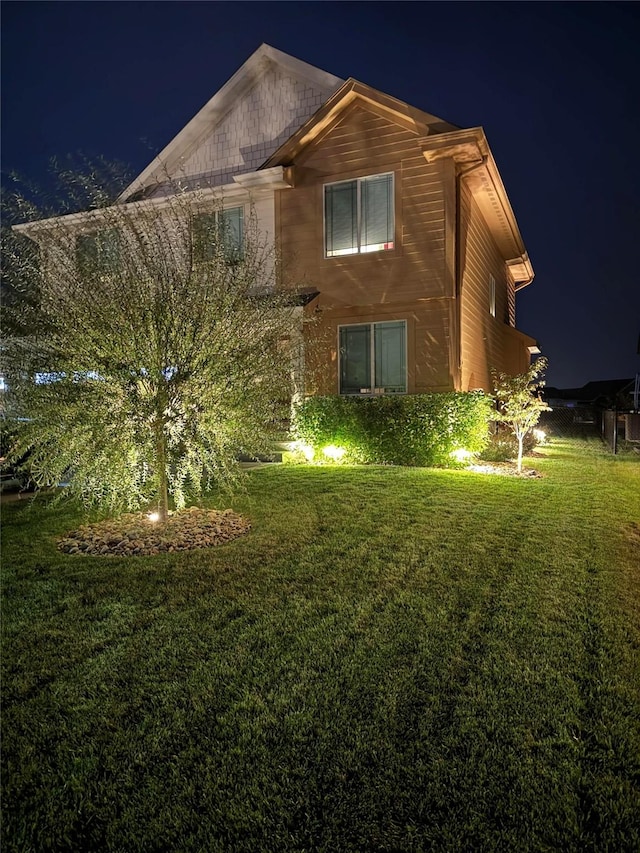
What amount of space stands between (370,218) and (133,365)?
880cm

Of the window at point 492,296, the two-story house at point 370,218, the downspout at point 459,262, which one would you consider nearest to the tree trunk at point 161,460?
the two-story house at point 370,218

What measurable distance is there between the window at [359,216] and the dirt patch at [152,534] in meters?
8.27

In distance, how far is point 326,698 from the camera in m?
2.74

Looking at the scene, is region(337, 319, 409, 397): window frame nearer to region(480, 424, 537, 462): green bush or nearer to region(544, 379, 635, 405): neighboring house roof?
region(480, 424, 537, 462): green bush

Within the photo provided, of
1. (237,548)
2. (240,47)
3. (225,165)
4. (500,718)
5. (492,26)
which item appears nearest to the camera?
(500,718)

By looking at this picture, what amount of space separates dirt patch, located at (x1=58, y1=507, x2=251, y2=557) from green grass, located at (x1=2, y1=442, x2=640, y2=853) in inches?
13.3

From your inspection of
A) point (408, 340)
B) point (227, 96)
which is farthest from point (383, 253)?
point (227, 96)

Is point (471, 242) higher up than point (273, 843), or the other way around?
point (471, 242)

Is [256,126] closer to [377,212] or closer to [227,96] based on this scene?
[227,96]

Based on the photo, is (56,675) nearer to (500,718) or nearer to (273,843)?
(273,843)

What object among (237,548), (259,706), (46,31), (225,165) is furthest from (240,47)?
(259,706)

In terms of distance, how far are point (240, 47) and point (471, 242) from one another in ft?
109

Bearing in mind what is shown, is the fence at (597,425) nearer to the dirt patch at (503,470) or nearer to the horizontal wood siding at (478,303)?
the horizontal wood siding at (478,303)

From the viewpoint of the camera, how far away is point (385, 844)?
1.87 m
